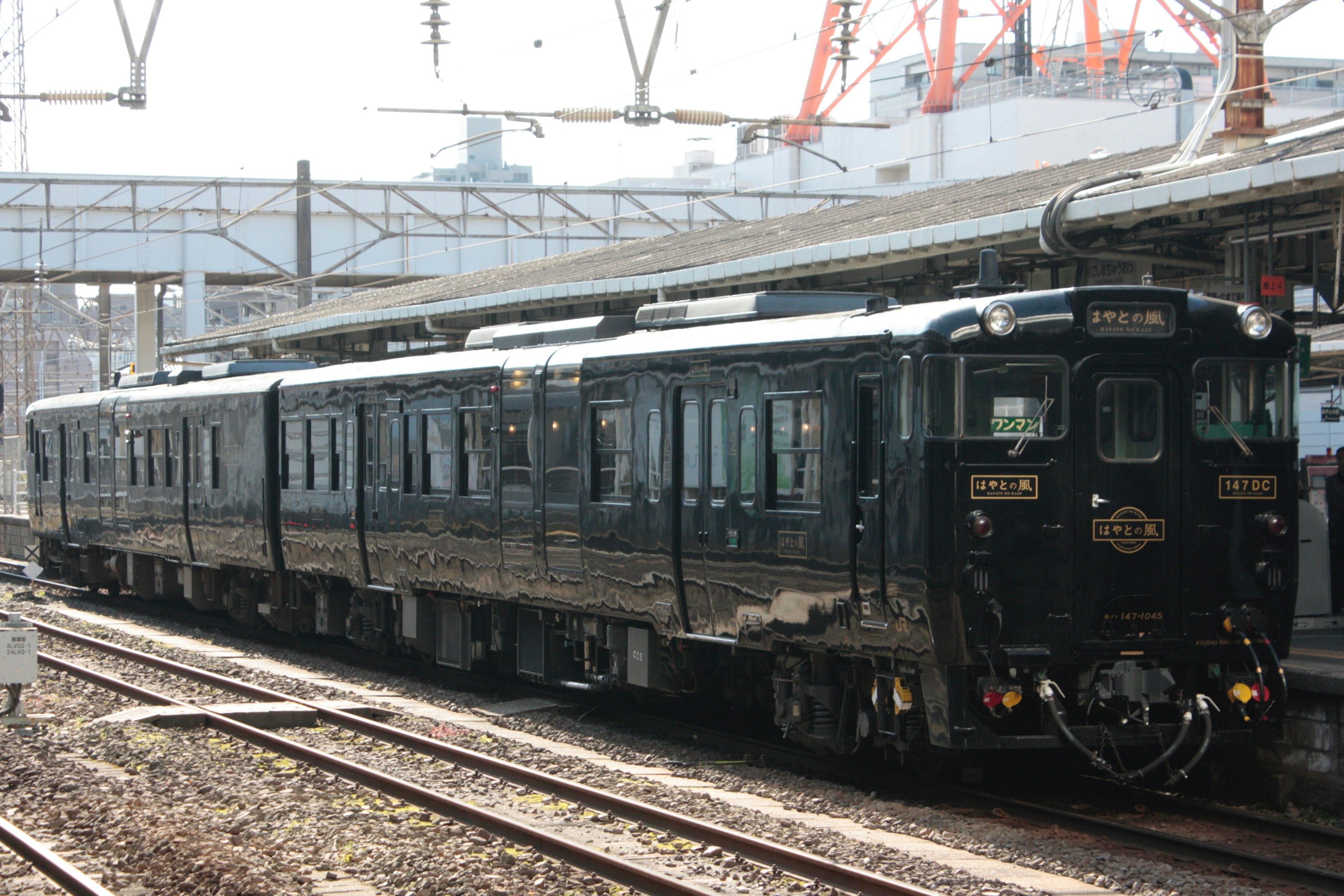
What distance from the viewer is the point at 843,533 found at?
9.48 metres

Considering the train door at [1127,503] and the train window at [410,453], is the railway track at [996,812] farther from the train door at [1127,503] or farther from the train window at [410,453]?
the train window at [410,453]

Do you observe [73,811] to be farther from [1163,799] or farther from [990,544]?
[1163,799]

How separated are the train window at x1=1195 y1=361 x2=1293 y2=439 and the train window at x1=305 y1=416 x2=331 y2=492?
9648 mm

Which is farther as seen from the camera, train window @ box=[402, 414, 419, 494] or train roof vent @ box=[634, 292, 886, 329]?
train window @ box=[402, 414, 419, 494]

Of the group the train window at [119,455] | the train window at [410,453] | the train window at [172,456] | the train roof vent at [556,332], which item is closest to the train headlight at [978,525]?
the train roof vent at [556,332]

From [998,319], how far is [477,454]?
599 cm

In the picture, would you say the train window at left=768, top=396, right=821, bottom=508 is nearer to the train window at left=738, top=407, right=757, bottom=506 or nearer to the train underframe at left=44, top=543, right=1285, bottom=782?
the train window at left=738, top=407, right=757, bottom=506

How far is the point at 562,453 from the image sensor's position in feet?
41.3

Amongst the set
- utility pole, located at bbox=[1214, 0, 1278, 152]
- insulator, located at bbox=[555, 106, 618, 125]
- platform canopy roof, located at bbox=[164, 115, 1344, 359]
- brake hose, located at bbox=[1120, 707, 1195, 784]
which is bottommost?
brake hose, located at bbox=[1120, 707, 1195, 784]

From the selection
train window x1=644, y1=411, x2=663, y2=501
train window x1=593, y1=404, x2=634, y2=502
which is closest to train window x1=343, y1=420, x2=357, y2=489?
train window x1=593, y1=404, x2=634, y2=502

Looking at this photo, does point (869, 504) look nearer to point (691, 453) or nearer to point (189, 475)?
point (691, 453)

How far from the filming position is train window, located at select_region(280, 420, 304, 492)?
1730cm

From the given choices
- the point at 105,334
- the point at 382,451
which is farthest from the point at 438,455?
the point at 105,334

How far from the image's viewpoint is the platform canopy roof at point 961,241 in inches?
428
